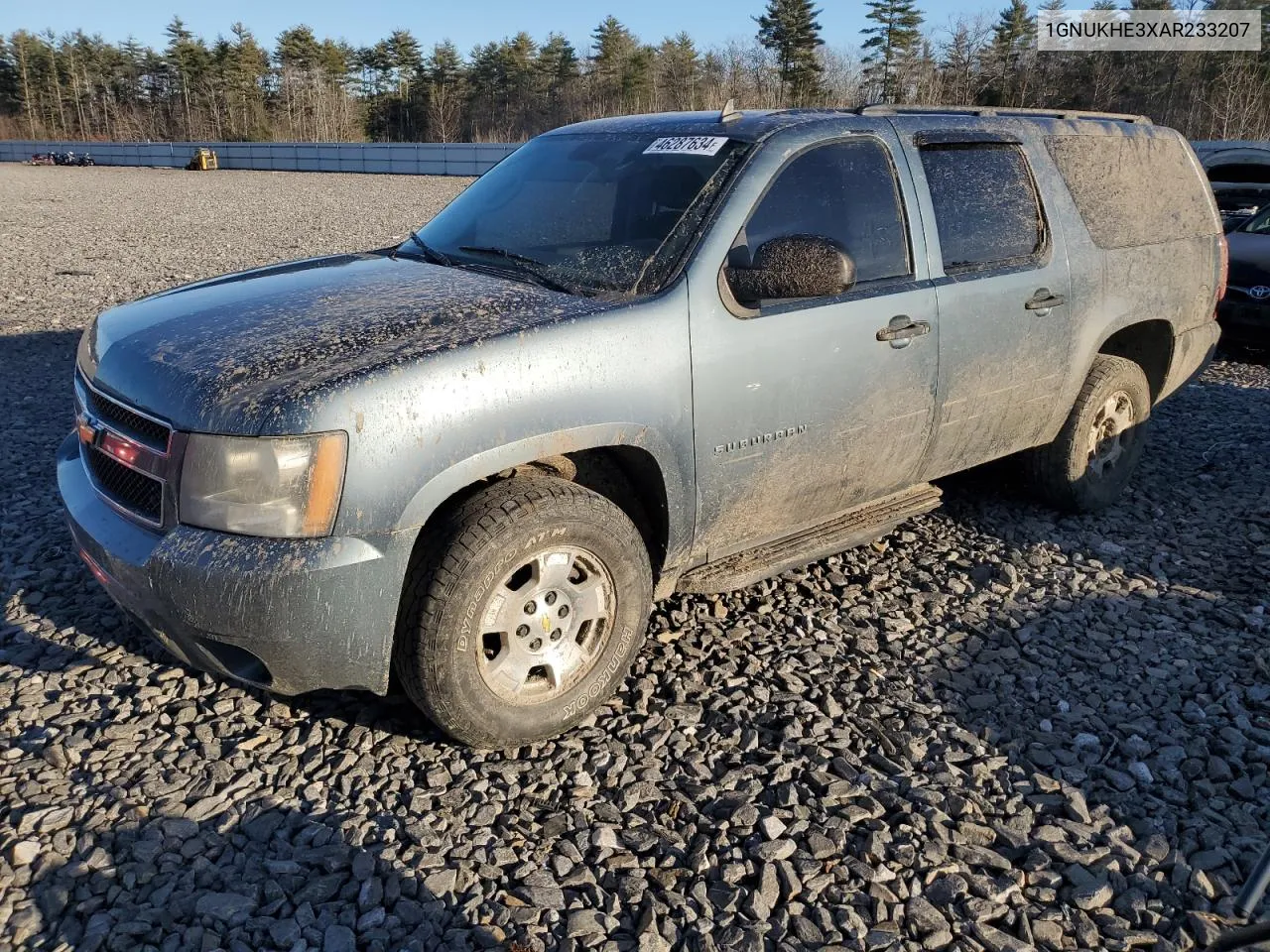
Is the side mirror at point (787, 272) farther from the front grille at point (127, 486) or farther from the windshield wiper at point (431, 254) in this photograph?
the front grille at point (127, 486)

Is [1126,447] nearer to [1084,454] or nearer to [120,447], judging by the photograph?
[1084,454]

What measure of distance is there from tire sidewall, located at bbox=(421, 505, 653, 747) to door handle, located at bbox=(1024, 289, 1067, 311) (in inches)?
89.7

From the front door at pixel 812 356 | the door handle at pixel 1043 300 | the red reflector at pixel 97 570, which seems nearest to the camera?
the red reflector at pixel 97 570

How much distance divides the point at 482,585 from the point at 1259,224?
9784 millimetres

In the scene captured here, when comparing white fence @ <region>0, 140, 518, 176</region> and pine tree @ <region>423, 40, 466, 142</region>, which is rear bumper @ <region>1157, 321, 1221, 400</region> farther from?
pine tree @ <region>423, 40, 466, 142</region>

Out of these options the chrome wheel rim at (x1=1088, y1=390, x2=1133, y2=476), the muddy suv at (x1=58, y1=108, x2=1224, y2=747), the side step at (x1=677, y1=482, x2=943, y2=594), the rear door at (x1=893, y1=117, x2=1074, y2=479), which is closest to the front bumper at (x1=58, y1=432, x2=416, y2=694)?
the muddy suv at (x1=58, y1=108, x2=1224, y2=747)

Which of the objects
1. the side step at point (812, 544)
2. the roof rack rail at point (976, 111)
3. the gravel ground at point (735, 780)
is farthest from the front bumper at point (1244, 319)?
the side step at point (812, 544)

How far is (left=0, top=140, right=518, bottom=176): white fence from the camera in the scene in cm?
3981

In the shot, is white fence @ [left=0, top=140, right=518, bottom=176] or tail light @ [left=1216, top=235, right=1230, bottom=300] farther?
white fence @ [left=0, top=140, right=518, bottom=176]

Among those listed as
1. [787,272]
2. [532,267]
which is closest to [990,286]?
[787,272]

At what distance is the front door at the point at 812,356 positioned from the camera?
3.32 meters

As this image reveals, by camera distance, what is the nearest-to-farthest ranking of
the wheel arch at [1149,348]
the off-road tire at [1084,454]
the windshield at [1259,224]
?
the off-road tire at [1084,454], the wheel arch at [1149,348], the windshield at [1259,224]

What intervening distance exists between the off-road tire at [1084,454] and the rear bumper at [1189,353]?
22cm

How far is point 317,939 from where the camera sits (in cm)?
239
